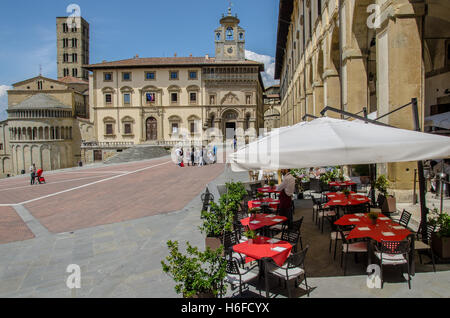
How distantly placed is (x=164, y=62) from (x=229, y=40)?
11.3m

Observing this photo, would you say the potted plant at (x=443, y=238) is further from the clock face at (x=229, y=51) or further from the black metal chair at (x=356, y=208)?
the clock face at (x=229, y=51)

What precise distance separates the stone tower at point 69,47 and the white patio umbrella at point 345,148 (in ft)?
322

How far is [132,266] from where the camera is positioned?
6.64 meters

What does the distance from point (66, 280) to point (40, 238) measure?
3.67 m

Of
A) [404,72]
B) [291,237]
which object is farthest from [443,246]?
[404,72]

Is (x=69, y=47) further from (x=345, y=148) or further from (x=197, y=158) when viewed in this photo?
(x=345, y=148)

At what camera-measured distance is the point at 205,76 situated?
5512 cm

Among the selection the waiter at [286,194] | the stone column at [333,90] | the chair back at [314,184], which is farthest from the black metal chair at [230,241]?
the stone column at [333,90]

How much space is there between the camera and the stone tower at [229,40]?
54.8m

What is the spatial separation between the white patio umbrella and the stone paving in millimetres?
1934

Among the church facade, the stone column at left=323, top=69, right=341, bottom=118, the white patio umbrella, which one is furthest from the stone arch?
the white patio umbrella

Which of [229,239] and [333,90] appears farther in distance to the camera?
[333,90]

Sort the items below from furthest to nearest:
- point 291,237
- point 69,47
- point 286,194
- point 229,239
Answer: point 69,47
point 286,194
point 229,239
point 291,237
